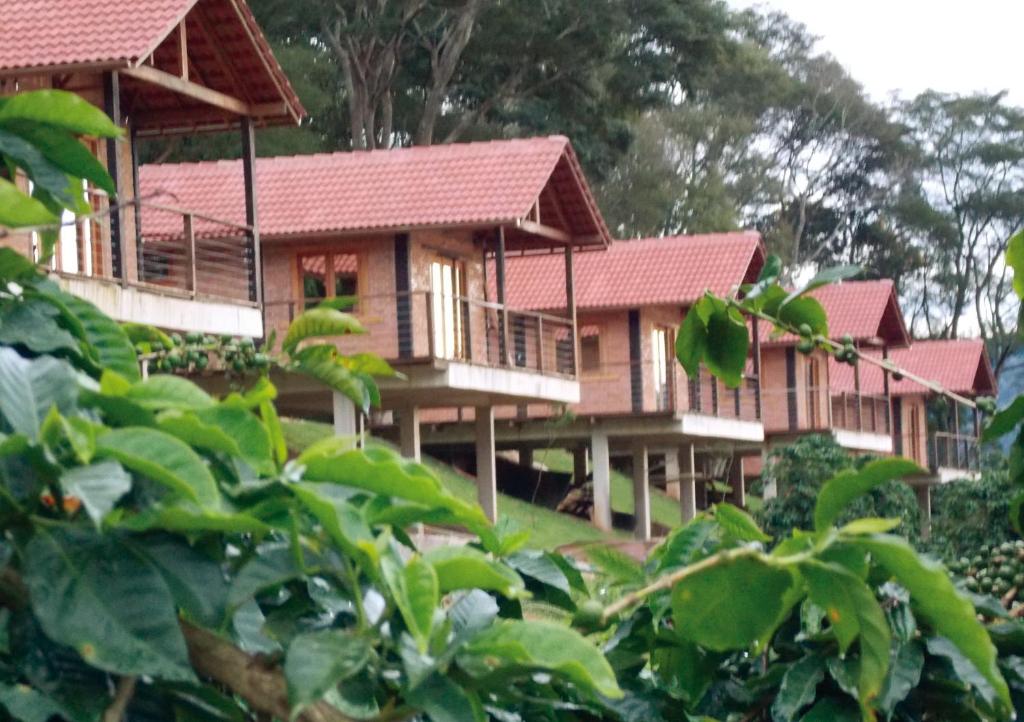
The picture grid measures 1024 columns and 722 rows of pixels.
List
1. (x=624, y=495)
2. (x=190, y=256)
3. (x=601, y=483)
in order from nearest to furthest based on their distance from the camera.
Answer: (x=190, y=256) < (x=601, y=483) < (x=624, y=495)

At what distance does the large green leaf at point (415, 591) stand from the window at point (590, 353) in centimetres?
3092

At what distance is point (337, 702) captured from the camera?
152 centimetres

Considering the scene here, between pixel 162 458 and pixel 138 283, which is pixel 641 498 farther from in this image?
pixel 162 458

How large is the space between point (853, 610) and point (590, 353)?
102 ft

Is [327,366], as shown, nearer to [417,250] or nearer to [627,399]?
[417,250]

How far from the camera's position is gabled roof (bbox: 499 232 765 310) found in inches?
1250

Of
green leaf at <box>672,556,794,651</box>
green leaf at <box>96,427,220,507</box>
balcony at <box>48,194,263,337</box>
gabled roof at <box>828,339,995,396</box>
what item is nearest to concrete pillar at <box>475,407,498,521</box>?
balcony at <box>48,194,263,337</box>

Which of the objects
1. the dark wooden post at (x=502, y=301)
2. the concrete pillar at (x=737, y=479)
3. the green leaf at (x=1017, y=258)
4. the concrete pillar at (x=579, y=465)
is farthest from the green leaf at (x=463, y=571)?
the concrete pillar at (x=737, y=479)

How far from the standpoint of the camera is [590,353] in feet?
107

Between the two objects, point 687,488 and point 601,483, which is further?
point 687,488

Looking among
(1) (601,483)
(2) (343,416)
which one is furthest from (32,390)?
(1) (601,483)

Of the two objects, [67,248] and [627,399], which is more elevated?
[67,248]

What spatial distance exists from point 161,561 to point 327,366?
802mm

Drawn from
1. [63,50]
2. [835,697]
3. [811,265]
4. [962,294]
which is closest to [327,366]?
[835,697]
